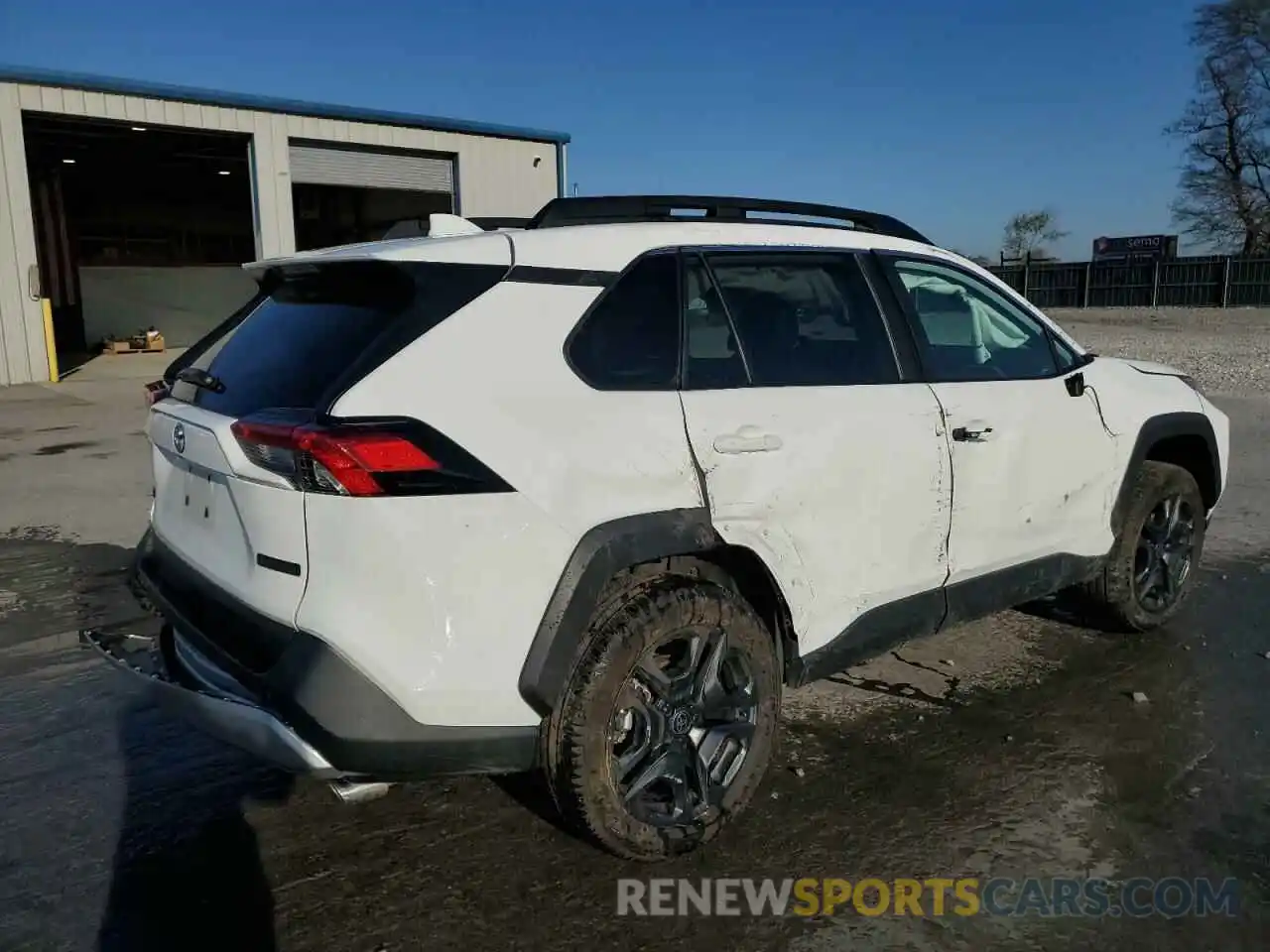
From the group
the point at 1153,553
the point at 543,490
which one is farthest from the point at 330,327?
the point at 1153,553

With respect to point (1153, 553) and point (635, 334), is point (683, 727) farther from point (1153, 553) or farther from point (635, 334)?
point (1153, 553)

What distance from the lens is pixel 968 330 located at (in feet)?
13.6

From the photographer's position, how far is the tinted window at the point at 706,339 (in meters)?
3.08

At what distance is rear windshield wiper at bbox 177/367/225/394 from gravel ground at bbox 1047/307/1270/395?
13.6m

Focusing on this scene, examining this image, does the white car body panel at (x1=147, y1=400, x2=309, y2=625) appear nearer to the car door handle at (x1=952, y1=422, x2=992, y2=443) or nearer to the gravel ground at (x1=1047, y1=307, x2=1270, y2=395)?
the car door handle at (x1=952, y1=422, x2=992, y2=443)

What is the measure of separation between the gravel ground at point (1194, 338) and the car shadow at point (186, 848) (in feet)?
44.5

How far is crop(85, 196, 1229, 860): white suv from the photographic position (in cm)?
247

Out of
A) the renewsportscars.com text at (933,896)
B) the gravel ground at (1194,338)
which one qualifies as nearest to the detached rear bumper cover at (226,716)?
the renewsportscars.com text at (933,896)

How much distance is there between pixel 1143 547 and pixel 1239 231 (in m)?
54.5

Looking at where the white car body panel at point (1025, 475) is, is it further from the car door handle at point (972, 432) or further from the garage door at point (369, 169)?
the garage door at point (369, 169)

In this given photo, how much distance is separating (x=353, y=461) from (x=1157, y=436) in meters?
3.74

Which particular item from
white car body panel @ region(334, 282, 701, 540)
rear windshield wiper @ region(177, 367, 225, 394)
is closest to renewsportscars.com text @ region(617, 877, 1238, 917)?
white car body panel @ region(334, 282, 701, 540)

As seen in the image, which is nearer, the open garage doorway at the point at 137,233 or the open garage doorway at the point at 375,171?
the open garage doorway at the point at 375,171

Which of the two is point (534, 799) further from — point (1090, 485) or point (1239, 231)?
point (1239, 231)
